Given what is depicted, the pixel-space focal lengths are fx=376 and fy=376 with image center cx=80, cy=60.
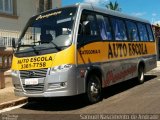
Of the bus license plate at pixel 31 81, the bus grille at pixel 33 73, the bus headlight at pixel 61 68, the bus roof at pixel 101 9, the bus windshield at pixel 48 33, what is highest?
the bus roof at pixel 101 9

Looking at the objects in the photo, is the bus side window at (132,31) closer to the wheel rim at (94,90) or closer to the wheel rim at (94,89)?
the wheel rim at (94,89)

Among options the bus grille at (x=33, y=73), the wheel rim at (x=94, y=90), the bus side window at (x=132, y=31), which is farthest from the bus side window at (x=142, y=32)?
the bus grille at (x=33, y=73)

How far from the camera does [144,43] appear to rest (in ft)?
50.6

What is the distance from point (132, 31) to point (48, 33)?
4719 millimetres

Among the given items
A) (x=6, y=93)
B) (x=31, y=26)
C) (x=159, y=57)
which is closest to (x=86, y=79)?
(x=31, y=26)

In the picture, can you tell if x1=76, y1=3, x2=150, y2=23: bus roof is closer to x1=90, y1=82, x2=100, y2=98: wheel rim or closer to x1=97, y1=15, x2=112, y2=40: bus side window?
x1=97, y1=15, x2=112, y2=40: bus side window

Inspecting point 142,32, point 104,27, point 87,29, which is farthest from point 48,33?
point 142,32

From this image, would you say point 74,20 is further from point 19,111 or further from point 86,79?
point 19,111

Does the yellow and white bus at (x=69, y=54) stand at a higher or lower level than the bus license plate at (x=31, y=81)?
higher

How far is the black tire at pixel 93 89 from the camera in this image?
10.4m

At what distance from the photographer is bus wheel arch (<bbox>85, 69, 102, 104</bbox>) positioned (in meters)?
10.3

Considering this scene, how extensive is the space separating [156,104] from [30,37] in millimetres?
3933

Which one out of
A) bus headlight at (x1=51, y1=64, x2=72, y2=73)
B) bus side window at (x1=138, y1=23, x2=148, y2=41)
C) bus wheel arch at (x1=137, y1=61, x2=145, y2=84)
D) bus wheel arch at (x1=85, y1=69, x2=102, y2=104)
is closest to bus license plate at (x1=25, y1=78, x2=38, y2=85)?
bus headlight at (x1=51, y1=64, x2=72, y2=73)

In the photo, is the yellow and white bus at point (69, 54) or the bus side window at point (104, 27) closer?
the yellow and white bus at point (69, 54)
